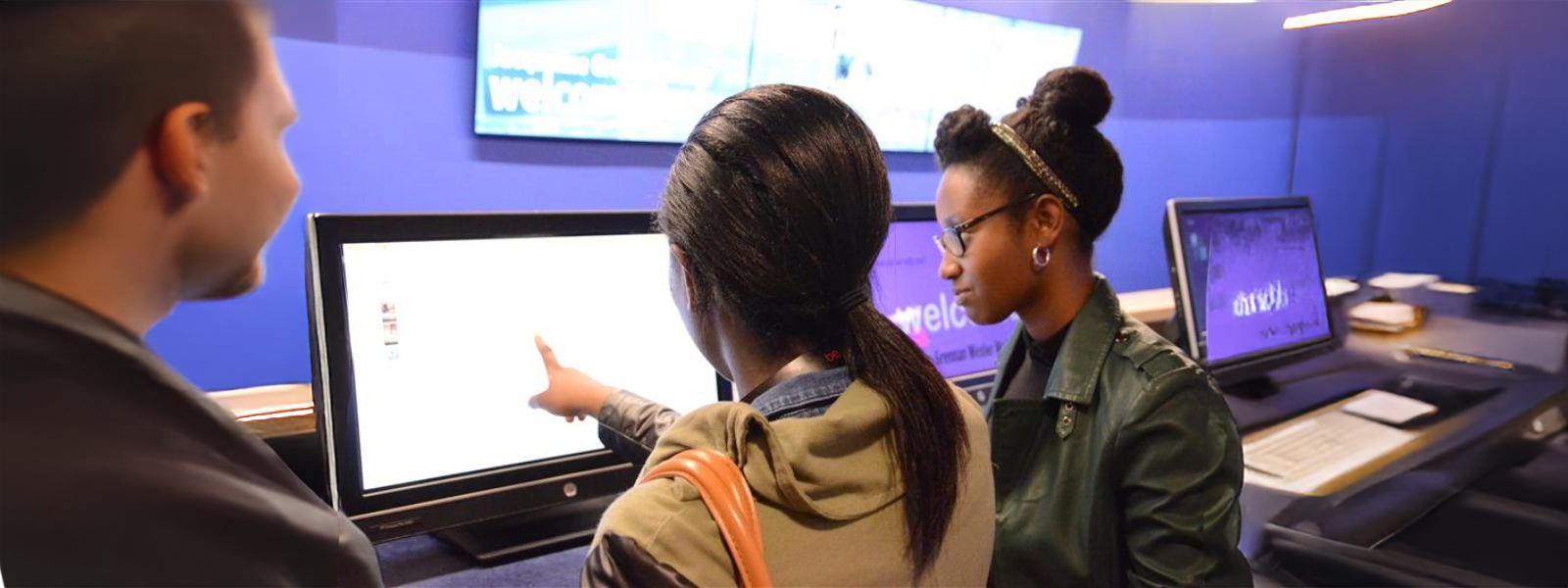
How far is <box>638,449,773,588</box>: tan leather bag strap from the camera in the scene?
1.95 feet

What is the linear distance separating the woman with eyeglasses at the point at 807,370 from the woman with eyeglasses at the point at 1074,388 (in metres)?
0.35

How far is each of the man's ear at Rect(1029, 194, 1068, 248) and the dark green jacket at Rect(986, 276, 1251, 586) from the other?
0.10 meters

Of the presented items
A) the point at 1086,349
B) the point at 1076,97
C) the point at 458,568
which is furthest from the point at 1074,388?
the point at 458,568

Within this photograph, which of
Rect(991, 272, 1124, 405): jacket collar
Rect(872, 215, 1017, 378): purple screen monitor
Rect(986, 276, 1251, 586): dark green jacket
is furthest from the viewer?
Rect(872, 215, 1017, 378): purple screen monitor

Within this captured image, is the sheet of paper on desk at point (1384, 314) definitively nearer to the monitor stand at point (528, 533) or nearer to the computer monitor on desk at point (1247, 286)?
the computer monitor on desk at point (1247, 286)

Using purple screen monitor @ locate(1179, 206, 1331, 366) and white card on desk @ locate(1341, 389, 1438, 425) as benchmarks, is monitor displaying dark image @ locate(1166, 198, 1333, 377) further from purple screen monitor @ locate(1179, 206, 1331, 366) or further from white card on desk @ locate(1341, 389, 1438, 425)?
white card on desk @ locate(1341, 389, 1438, 425)

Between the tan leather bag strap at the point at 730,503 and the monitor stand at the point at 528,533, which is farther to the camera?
the monitor stand at the point at 528,533

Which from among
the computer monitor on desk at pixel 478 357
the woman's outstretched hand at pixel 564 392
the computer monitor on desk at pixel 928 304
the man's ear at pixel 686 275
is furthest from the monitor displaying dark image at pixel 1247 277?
the man's ear at pixel 686 275

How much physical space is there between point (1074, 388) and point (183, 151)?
953 mm

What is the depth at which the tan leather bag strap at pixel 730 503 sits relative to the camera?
59 centimetres

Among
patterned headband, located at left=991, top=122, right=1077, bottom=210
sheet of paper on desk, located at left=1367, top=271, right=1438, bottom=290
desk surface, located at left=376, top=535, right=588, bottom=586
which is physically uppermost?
patterned headband, located at left=991, top=122, right=1077, bottom=210

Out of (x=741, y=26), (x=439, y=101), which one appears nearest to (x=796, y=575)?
(x=439, y=101)

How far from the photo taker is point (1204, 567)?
98 centimetres

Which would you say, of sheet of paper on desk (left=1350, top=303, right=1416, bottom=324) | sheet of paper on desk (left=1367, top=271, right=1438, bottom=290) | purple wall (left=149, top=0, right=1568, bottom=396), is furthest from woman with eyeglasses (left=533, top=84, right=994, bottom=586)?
sheet of paper on desk (left=1367, top=271, right=1438, bottom=290)
